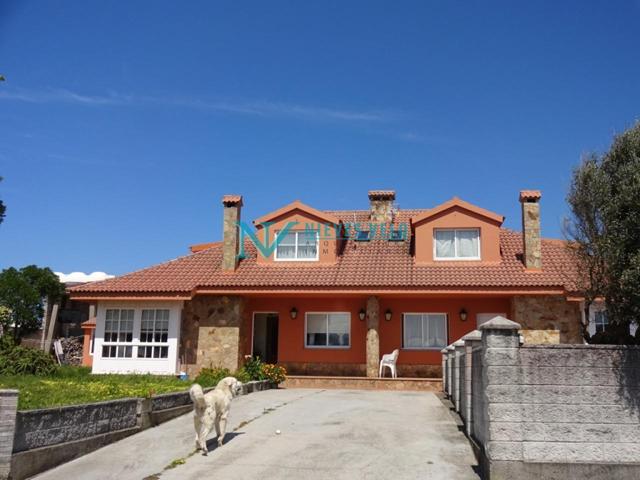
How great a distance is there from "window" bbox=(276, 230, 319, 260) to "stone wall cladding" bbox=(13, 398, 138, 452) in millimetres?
12487

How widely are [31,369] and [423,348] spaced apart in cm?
1256

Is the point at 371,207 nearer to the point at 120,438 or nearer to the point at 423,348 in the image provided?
the point at 423,348

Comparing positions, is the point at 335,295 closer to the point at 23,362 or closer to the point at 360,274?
the point at 360,274

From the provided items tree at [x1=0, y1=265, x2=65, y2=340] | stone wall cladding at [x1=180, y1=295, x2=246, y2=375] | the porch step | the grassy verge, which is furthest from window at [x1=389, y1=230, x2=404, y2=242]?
tree at [x1=0, y1=265, x2=65, y2=340]

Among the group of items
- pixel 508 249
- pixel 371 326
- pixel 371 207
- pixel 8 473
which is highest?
pixel 371 207

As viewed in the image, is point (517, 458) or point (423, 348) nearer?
point (517, 458)

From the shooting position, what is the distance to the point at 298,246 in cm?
2364

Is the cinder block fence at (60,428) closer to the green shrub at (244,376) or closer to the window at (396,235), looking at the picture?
the green shrub at (244,376)

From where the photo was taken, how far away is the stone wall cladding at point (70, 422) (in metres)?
8.58

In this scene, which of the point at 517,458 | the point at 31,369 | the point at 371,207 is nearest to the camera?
the point at 517,458

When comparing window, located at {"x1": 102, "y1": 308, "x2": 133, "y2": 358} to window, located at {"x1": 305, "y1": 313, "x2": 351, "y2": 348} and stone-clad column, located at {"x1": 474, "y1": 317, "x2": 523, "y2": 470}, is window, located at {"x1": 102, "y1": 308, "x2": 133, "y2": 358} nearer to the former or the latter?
window, located at {"x1": 305, "y1": 313, "x2": 351, "y2": 348}

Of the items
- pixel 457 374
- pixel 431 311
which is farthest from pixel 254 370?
pixel 457 374

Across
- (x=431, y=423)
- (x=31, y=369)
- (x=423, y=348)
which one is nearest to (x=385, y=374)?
(x=423, y=348)

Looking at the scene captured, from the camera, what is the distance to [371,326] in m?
21.4
